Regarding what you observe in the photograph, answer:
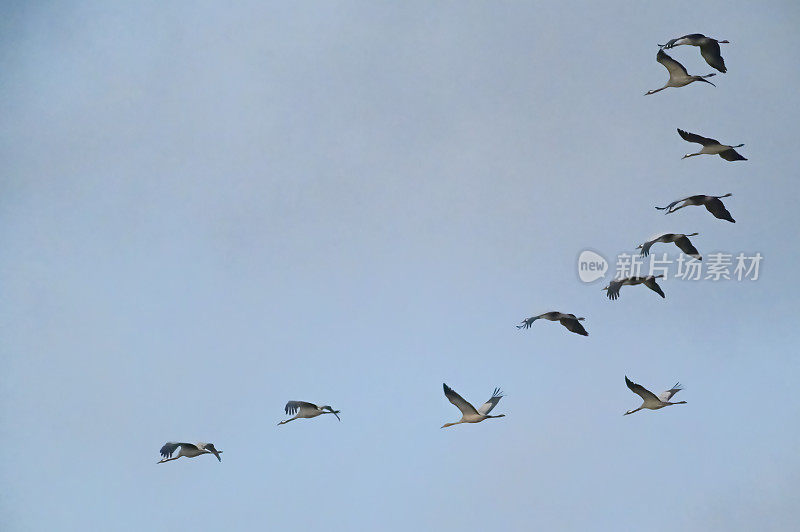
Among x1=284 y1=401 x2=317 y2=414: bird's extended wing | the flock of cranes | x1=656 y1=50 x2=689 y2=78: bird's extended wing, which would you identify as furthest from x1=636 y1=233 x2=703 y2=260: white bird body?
x1=284 y1=401 x2=317 y2=414: bird's extended wing

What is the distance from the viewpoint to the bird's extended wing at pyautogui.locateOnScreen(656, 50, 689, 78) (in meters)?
25.4

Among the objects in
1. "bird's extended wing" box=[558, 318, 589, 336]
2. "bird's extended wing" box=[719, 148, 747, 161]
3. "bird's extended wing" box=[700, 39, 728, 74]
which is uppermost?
"bird's extended wing" box=[700, 39, 728, 74]

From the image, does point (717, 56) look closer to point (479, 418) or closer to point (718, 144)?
point (718, 144)

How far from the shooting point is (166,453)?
27.2m

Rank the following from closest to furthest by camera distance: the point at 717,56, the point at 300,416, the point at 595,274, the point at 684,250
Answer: the point at 717,56, the point at 684,250, the point at 300,416, the point at 595,274

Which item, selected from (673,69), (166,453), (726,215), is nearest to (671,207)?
(726,215)

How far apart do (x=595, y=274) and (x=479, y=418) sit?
6471mm

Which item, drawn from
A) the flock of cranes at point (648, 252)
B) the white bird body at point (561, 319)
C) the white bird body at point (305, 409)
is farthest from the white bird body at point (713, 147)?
the white bird body at point (305, 409)

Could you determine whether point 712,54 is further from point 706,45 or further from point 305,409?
point 305,409

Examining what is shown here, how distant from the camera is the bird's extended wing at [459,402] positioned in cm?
2550

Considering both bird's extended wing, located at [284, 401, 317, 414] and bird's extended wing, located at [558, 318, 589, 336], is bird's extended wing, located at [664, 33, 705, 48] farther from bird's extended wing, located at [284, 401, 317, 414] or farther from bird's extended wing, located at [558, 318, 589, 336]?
bird's extended wing, located at [284, 401, 317, 414]

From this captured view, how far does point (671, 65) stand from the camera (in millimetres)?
25688

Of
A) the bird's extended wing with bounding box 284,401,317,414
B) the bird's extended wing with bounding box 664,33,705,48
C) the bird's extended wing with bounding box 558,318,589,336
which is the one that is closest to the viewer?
the bird's extended wing with bounding box 664,33,705,48

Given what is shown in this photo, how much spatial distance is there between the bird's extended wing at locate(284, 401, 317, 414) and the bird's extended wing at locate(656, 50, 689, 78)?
10503 millimetres
